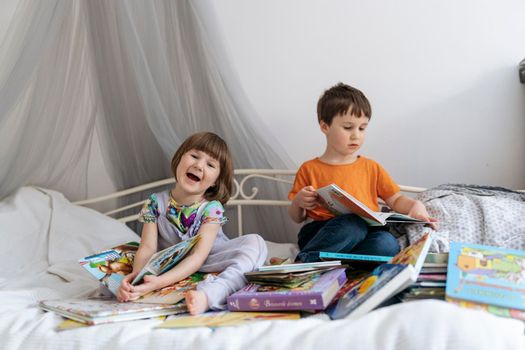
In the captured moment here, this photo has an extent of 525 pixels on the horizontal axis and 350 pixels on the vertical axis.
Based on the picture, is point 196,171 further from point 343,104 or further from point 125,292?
point 343,104

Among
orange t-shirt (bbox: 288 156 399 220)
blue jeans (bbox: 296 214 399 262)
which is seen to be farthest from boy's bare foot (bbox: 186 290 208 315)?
orange t-shirt (bbox: 288 156 399 220)

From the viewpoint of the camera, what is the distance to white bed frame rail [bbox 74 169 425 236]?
206 centimetres

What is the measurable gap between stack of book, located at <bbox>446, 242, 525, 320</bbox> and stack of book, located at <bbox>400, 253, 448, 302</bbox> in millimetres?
28

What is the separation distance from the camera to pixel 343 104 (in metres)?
1.77

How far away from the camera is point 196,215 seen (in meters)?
1.64

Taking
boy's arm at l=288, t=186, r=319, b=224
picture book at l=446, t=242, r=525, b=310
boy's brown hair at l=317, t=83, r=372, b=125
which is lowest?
picture book at l=446, t=242, r=525, b=310

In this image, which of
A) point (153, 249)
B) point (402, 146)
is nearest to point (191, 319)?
point (153, 249)

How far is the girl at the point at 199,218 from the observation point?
1522 millimetres

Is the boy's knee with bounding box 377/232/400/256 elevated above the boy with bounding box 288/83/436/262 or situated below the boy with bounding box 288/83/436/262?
below

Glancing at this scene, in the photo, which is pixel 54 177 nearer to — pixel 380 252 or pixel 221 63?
pixel 221 63

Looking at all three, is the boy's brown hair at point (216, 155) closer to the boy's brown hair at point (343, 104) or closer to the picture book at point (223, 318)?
the boy's brown hair at point (343, 104)

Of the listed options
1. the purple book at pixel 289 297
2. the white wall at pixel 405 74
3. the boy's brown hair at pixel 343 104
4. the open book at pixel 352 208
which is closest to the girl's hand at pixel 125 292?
the purple book at pixel 289 297

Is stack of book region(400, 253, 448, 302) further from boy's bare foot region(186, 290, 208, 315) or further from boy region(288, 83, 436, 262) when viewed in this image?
boy's bare foot region(186, 290, 208, 315)

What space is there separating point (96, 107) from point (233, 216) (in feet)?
2.26
